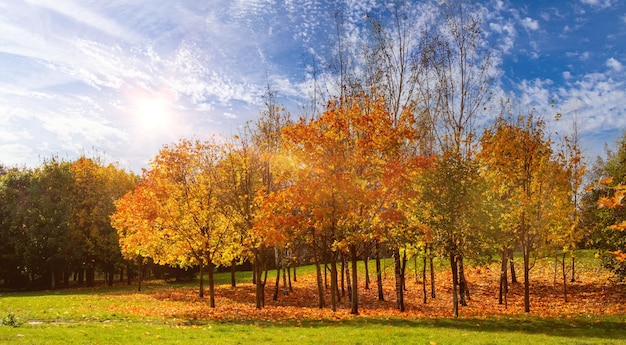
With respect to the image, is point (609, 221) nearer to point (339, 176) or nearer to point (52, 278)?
point (339, 176)

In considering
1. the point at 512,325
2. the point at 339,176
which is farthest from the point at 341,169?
the point at 512,325

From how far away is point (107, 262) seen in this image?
5809cm

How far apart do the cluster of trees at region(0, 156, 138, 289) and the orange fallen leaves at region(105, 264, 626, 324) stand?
862 inches

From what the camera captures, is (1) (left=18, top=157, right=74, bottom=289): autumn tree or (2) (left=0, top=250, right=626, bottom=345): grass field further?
(1) (left=18, top=157, right=74, bottom=289): autumn tree

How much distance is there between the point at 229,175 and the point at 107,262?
37.2 meters

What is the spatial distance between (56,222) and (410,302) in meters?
45.4

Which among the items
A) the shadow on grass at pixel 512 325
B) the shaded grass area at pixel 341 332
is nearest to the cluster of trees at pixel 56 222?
the shaded grass area at pixel 341 332

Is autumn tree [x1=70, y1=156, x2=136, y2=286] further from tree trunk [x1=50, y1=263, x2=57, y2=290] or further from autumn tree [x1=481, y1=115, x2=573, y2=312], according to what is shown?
autumn tree [x1=481, y1=115, x2=573, y2=312]

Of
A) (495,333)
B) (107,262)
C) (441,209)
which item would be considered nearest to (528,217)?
(441,209)

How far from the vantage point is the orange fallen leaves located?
26045mm

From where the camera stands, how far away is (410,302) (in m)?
35.3

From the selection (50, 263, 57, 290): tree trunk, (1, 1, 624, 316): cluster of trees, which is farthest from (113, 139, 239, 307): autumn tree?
(50, 263, 57, 290): tree trunk

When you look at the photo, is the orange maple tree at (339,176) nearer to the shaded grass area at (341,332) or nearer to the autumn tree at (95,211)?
the shaded grass area at (341,332)

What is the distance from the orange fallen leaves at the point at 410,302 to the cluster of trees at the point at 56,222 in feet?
71.8
